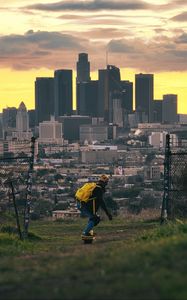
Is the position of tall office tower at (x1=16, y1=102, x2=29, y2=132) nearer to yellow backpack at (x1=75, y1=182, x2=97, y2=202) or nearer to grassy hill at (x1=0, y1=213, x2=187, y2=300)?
yellow backpack at (x1=75, y1=182, x2=97, y2=202)

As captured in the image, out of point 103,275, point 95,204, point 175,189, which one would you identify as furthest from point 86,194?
point 103,275

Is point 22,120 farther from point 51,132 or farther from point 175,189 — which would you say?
point 175,189

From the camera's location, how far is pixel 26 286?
27.2 feet

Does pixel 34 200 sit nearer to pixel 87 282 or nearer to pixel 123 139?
pixel 87 282

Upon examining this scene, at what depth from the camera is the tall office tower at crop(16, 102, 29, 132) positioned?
171825 mm

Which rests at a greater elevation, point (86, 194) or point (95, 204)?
point (86, 194)

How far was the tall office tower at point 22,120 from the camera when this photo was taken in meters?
172

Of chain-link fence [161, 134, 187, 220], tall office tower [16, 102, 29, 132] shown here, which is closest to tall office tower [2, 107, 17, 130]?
tall office tower [16, 102, 29, 132]

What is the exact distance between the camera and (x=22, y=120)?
17912cm

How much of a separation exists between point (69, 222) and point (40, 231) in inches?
159

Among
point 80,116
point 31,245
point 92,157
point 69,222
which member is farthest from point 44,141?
point 31,245

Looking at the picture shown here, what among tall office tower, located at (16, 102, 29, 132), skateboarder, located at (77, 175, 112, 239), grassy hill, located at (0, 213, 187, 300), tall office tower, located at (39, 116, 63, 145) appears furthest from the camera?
tall office tower, located at (16, 102, 29, 132)

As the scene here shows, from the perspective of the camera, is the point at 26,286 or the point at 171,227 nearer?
the point at 26,286

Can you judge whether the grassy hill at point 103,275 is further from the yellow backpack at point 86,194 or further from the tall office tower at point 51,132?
the tall office tower at point 51,132
